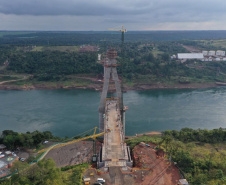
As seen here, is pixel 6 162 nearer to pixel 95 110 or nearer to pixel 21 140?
pixel 21 140

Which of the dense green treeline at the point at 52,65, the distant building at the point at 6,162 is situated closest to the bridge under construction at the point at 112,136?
the distant building at the point at 6,162

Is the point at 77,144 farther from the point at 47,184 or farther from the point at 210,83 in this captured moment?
the point at 210,83

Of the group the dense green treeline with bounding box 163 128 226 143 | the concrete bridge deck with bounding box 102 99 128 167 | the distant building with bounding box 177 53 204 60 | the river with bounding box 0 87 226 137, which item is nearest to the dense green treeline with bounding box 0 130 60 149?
the river with bounding box 0 87 226 137

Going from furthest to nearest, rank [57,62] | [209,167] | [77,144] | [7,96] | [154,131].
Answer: [57,62]
[7,96]
[154,131]
[77,144]
[209,167]

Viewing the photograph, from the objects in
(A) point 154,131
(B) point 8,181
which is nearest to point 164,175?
(B) point 8,181

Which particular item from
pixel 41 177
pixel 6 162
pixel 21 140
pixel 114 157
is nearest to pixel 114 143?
pixel 114 157

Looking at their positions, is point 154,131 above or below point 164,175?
below

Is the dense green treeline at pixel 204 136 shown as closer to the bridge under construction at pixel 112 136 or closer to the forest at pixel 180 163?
the forest at pixel 180 163
